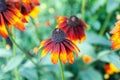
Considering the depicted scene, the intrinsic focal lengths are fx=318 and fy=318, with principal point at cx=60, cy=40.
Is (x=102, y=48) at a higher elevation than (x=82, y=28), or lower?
higher

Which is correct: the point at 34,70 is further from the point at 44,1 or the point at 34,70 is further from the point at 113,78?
the point at 44,1

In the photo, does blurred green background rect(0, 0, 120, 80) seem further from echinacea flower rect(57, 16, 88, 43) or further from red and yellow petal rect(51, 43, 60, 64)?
red and yellow petal rect(51, 43, 60, 64)

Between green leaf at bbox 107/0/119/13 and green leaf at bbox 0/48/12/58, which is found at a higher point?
green leaf at bbox 107/0/119/13

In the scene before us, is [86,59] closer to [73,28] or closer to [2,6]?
[73,28]

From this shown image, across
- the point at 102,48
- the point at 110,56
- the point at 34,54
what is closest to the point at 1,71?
the point at 34,54

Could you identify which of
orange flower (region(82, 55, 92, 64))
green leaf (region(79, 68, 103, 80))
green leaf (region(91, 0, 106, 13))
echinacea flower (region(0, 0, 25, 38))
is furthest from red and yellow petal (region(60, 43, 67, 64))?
green leaf (region(91, 0, 106, 13))

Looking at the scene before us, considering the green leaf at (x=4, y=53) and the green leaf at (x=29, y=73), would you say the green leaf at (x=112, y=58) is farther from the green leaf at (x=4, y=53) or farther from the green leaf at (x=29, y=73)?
the green leaf at (x=4, y=53)

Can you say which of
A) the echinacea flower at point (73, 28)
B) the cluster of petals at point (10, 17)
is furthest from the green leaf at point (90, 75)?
the cluster of petals at point (10, 17)

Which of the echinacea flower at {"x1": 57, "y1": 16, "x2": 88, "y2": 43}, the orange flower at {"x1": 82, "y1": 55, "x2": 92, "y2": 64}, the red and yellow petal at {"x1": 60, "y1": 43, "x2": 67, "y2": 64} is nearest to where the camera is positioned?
the red and yellow petal at {"x1": 60, "y1": 43, "x2": 67, "y2": 64}
